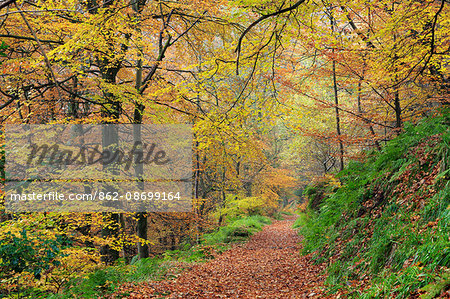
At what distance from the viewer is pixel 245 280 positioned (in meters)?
6.31

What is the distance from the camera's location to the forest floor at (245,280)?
16.5 feet

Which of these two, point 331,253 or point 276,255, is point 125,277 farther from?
Answer: point 276,255

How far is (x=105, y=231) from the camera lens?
300 inches

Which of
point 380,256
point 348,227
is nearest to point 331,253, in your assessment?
point 348,227

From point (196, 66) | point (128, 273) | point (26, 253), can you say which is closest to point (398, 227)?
point (196, 66)

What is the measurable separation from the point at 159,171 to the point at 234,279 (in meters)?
3.93

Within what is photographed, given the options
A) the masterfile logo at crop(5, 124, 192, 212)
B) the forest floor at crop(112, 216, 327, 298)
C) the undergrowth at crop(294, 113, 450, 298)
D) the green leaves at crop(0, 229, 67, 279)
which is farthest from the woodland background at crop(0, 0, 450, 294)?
the forest floor at crop(112, 216, 327, 298)

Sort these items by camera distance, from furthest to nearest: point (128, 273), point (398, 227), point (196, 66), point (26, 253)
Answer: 1. point (196, 66)
2. point (128, 273)
3. point (26, 253)
4. point (398, 227)

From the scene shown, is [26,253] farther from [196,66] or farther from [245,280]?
[196,66]

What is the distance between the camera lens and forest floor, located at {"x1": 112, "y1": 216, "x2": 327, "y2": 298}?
5035mm

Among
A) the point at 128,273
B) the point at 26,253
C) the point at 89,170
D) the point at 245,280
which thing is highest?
the point at 89,170

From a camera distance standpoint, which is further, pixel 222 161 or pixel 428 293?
pixel 222 161

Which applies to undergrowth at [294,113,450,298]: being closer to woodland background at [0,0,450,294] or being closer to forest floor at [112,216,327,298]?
forest floor at [112,216,327,298]

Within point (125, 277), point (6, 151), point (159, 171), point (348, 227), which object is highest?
point (6, 151)
